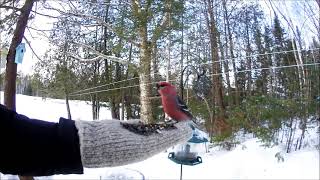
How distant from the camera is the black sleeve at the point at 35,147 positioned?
21 cm

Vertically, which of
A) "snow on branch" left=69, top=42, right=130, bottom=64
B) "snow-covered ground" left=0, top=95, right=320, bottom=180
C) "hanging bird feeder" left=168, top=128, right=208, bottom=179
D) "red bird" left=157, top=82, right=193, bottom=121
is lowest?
"snow-covered ground" left=0, top=95, right=320, bottom=180

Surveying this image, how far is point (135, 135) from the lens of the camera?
0.78 ft

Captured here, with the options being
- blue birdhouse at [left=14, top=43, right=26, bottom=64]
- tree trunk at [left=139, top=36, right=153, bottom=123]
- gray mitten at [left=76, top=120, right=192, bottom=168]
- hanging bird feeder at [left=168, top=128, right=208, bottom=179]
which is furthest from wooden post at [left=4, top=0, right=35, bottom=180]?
gray mitten at [left=76, top=120, right=192, bottom=168]

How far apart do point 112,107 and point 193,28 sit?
0.74 ft

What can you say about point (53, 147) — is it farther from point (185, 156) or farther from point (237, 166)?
point (237, 166)

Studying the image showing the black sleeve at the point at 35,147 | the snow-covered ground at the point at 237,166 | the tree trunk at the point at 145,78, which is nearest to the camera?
the black sleeve at the point at 35,147

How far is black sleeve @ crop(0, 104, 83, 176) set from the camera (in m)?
0.21

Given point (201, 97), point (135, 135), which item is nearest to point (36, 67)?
point (201, 97)

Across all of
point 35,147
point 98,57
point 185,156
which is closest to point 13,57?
point 98,57

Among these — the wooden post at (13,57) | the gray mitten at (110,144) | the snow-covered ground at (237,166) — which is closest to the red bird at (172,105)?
the gray mitten at (110,144)

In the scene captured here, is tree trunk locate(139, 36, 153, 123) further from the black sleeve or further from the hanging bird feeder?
the black sleeve

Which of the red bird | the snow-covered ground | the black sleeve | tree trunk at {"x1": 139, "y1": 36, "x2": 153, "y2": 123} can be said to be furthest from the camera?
the snow-covered ground

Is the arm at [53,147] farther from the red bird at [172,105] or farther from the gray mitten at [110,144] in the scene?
the red bird at [172,105]

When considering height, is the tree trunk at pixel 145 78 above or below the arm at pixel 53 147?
above
